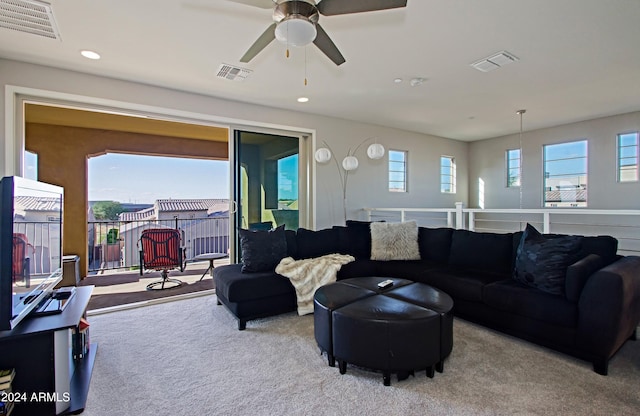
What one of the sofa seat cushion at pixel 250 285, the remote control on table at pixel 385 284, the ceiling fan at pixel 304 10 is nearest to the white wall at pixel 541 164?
the remote control on table at pixel 385 284

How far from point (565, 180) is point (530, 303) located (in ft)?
15.4

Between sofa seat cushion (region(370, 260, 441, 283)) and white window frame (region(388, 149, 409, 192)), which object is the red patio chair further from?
white window frame (region(388, 149, 409, 192))

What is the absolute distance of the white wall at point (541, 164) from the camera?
5.13 m

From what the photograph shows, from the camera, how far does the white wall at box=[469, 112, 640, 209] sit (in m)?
5.13

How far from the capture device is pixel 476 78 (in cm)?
359

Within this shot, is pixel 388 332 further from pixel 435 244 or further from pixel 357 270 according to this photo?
pixel 435 244

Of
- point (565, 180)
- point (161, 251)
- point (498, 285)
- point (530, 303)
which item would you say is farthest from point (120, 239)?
point (565, 180)

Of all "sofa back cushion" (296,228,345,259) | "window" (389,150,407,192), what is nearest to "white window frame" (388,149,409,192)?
"window" (389,150,407,192)

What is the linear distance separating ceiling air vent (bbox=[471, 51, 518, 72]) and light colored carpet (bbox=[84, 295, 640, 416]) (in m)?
2.66

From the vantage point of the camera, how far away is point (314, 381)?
80.7 inches

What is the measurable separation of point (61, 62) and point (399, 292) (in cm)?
397

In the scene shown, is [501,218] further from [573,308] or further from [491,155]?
[573,308]

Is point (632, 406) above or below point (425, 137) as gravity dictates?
below

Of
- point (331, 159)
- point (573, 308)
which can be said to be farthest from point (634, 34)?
point (331, 159)
